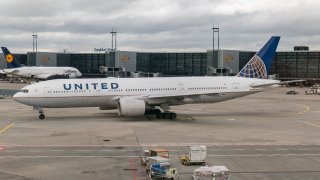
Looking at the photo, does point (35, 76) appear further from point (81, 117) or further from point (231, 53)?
point (81, 117)

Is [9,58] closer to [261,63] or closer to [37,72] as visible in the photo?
Answer: [37,72]

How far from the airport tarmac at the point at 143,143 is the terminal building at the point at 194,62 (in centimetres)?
7183

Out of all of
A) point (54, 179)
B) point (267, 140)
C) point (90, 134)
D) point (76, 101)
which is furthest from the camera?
point (76, 101)

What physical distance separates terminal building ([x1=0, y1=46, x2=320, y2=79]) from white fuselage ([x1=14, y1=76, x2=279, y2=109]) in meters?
66.1

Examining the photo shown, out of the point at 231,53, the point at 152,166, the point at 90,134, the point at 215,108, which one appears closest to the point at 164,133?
the point at 90,134

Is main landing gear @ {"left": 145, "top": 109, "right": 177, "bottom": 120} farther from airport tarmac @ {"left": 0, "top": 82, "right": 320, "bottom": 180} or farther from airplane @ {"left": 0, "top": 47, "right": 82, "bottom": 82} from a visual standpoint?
airplane @ {"left": 0, "top": 47, "right": 82, "bottom": 82}

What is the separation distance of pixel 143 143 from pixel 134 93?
45.5 feet

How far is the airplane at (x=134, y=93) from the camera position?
3884cm

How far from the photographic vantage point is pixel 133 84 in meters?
41.1

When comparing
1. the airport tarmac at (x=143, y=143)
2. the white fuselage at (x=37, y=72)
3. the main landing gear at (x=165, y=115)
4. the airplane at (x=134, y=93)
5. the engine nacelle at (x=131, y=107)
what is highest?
the white fuselage at (x=37, y=72)

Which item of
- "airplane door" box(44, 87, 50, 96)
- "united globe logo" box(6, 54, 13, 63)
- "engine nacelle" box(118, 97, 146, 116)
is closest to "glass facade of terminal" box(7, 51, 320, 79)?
"united globe logo" box(6, 54, 13, 63)

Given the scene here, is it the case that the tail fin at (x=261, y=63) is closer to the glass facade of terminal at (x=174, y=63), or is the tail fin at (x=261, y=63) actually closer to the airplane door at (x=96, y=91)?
the airplane door at (x=96, y=91)

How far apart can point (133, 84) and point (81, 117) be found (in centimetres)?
618

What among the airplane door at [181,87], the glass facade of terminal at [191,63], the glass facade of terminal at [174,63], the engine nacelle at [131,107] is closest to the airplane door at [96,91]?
the engine nacelle at [131,107]
